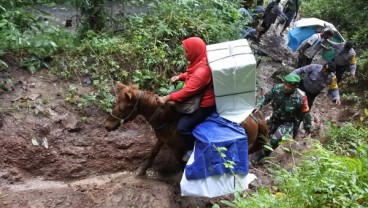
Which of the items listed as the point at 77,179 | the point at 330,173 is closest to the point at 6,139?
the point at 77,179

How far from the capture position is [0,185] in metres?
5.41

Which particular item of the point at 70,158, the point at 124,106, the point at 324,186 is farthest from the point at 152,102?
the point at 324,186

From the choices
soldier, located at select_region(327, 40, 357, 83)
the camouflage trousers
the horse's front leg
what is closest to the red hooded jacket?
the horse's front leg

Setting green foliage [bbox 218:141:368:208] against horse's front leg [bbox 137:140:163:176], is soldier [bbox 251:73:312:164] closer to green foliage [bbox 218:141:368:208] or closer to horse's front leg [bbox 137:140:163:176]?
horse's front leg [bbox 137:140:163:176]

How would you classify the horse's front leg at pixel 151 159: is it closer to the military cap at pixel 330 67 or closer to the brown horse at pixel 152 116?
the brown horse at pixel 152 116

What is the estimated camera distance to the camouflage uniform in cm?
638

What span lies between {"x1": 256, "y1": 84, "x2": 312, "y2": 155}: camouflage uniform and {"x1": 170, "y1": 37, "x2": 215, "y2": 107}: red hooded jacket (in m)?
1.30

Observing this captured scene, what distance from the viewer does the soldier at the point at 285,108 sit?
6.28 metres

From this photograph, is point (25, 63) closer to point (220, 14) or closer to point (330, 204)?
point (220, 14)

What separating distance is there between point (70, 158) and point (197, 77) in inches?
92.6

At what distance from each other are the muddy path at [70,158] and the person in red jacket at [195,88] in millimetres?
976

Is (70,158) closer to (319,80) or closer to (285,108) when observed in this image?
(285,108)

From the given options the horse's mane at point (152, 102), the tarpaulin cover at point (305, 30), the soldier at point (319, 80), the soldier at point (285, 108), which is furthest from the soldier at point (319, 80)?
the horse's mane at point (152, 102)

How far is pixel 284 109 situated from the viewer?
6523 mm
